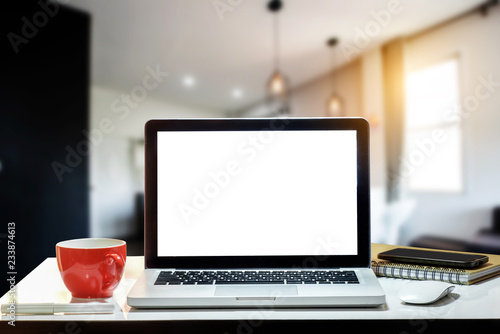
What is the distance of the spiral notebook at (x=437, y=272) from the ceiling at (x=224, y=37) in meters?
2.66

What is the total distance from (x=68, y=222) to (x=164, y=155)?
2002 mm

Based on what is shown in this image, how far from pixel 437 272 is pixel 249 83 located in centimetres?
382

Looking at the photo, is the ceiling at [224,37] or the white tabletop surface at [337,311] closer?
the white tabletop surface at [337,311]

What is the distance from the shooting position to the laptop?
64 cm

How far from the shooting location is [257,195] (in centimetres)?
66

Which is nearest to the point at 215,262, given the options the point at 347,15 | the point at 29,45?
the point at 29,45

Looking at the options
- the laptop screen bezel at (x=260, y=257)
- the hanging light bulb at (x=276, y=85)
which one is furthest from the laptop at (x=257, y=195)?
the hanging light bulb at (x=276, y=85)

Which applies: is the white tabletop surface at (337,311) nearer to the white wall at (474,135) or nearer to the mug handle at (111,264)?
the mug handle at (111,264)

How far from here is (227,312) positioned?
0.51 metres

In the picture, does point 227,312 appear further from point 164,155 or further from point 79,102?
point 79,102

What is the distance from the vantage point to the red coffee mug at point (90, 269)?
0.56m

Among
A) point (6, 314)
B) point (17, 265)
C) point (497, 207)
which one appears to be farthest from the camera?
point (497, 207)

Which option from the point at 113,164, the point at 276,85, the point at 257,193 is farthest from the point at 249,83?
the point at 257,193

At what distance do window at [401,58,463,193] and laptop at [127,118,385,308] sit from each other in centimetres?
305
